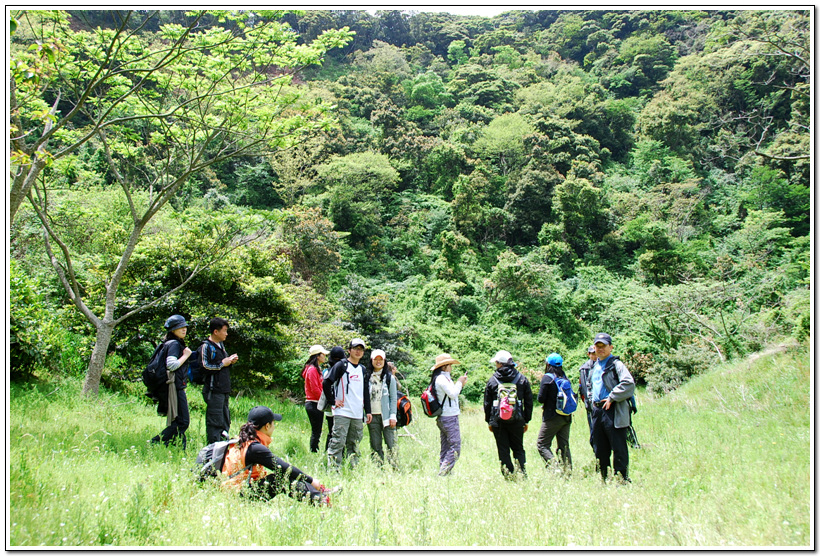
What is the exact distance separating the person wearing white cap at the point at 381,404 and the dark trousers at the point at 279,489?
2.00 metres

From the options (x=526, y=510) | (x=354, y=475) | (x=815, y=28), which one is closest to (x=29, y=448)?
(x=354, y=475)

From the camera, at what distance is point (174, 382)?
4.87 m

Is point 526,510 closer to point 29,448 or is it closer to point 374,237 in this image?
point 29,448

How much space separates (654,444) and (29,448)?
718cm

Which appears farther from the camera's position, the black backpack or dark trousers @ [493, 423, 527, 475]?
dark trousers @ [493, 423, 527, 475]

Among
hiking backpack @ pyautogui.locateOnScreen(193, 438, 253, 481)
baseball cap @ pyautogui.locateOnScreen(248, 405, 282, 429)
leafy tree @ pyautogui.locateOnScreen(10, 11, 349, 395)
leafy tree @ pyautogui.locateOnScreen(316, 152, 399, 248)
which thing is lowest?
hiking backpack @ pyautogui.locateOnScreen(193, 438, 253, 481)

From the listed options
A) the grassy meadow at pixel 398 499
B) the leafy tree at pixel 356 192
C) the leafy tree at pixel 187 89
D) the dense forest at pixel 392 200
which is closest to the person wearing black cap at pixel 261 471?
the grassy meadow at pixel 398 499

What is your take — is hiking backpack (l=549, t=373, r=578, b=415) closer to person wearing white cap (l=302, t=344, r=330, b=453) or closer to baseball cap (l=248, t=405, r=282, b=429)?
person wearing white cap (l=302, t=344, r=330, b=453)

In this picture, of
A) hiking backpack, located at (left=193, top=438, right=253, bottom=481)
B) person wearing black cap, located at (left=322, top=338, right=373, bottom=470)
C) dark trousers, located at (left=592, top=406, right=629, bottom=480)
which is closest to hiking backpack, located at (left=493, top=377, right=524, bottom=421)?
dark trousers, located at (left=592, top=406, right=629, bottom=480)

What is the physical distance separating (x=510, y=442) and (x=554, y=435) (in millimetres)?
636

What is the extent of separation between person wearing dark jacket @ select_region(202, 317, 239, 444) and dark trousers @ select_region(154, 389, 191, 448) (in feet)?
0.85

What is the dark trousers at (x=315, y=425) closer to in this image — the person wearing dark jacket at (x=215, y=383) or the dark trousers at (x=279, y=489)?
the person wearing dark jacket at (x=215, y=383)

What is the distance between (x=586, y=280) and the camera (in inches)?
945

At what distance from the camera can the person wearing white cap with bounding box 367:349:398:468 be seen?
214 inches
